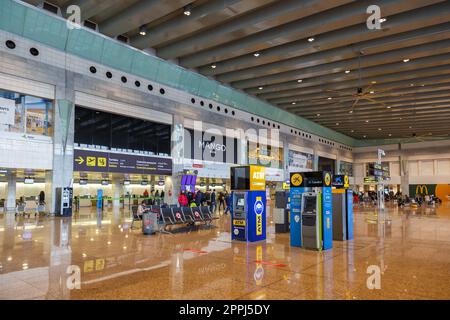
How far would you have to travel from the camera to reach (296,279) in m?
5.10

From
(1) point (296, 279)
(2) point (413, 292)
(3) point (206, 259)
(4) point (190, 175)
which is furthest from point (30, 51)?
(2) point (413, 292)

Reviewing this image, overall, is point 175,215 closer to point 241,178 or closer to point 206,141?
point 241,178

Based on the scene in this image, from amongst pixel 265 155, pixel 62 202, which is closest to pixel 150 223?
pixel 62 202

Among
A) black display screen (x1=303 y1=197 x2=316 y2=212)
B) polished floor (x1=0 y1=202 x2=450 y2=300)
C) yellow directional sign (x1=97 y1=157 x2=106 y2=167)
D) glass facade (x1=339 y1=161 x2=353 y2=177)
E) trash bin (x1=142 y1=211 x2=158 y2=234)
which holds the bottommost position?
polished floor (x1=0 y1=202 x2=450 y2=300)

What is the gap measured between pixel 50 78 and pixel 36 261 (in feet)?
40.6

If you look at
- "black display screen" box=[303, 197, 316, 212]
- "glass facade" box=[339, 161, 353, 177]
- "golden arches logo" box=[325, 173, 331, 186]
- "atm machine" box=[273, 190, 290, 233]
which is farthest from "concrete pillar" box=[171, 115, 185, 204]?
"glass facade" box=[339, 161, 353, 177]

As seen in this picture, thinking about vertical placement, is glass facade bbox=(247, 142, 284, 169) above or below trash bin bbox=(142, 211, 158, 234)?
above

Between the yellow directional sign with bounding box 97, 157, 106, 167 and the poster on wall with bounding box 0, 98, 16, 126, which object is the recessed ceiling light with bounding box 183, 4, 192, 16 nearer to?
the poster on wall with bounding box 0, 98, 16, 126

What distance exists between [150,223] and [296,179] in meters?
4.61

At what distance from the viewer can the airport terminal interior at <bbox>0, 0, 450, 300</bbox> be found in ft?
18.1

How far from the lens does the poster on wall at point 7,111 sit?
49.4 feet

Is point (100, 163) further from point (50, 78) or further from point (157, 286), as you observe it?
point (157, 286)

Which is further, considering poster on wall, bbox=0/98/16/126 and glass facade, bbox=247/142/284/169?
glass facade, bbox=247/142/284/169

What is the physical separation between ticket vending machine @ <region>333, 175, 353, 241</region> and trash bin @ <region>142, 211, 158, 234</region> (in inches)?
203
